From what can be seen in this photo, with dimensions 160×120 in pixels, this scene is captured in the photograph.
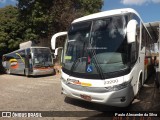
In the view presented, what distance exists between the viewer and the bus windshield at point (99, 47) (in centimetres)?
629

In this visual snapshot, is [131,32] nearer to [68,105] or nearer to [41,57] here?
[68,105]

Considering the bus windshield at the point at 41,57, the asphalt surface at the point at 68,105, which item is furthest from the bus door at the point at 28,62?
the asphalt surface at the point at 68,105

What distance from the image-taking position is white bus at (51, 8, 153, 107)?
20.0ft

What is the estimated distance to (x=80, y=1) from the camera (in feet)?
91.6

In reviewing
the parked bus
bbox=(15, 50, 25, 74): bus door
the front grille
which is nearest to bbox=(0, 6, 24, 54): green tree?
bbox=(15, 50, 25, 74): bus door

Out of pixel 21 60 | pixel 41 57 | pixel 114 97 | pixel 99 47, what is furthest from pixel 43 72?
pixel 114 97

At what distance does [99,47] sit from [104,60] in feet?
1.62

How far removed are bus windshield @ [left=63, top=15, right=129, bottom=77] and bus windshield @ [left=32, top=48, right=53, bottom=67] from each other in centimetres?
960

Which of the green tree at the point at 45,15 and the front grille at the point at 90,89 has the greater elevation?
the green tree at the point at 45,15

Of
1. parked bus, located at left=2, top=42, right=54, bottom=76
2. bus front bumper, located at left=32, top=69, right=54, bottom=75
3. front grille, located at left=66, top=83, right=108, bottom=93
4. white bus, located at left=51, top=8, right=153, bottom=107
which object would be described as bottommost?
bus front bumper, located at left=32, top=69, right=54, bottom=75

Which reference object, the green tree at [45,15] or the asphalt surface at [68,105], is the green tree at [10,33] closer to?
the green tree at [45,15]

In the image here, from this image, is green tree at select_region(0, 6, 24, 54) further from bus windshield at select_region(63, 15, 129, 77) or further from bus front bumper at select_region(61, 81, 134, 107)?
bus front bumper at select_region(61, 81, 134, 107)

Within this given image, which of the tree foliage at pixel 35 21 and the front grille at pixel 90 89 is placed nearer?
the front grille at pixel 90 89

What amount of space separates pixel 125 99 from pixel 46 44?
20.0 metres
